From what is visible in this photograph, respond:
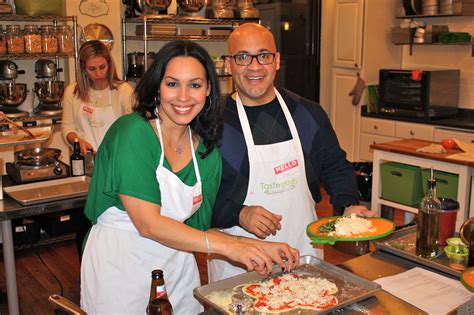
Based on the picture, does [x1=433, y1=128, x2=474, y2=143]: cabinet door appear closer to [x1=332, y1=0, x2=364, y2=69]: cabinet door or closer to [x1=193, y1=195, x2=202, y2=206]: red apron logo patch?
[x1=332, y1=0, x2=364, y2=69]: cabinet door

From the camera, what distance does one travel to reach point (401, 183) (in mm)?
4262

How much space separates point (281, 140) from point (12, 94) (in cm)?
309

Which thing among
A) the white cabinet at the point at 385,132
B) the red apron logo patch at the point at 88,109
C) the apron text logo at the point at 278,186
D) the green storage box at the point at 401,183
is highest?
the red apron logo patch at the point at 88,109

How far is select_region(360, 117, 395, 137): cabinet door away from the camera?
5809 mm

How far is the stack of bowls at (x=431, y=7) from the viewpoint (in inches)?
225

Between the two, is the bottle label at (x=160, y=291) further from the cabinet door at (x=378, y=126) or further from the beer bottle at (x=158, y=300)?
the cabinet door at (x=378, y=126)

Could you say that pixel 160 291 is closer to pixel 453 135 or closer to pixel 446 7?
pixel 453 135

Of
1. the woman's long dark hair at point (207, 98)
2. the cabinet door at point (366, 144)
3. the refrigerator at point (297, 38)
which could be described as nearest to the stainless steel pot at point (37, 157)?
the woman's long dark hair at point (207, 98)

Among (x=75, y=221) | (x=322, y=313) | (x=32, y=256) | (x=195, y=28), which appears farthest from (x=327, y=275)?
(x=195, y=28)

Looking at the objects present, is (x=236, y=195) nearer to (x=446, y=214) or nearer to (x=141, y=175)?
(x=141, y=175)

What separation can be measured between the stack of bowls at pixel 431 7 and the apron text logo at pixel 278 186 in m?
4.14

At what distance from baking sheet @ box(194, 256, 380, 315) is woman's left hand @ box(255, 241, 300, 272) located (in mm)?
65

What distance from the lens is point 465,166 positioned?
3.73 meters

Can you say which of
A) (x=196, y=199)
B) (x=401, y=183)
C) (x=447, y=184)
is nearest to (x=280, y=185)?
(x=196, y=199)
